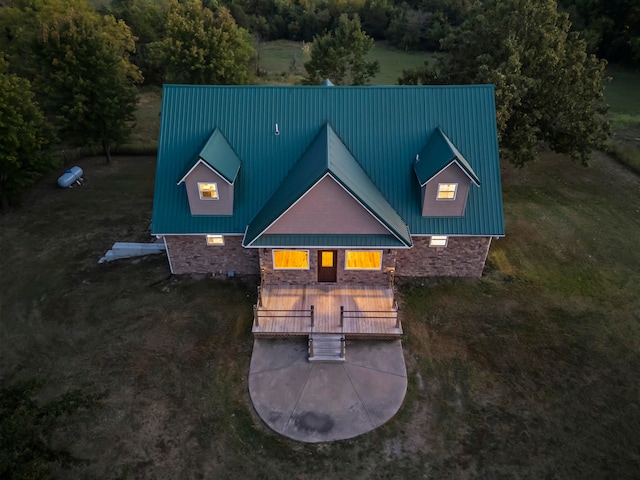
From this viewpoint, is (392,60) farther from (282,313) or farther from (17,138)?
(282,313)

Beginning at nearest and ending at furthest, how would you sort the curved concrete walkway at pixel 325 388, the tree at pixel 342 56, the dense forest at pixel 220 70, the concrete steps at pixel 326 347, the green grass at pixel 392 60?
the curved concrete walkway at pixel 325 388, the concrete steps at pixel 326 347, the dense forest at pixel 220 70, the tree at pixel 342 56, the green grass at pixel 392 60

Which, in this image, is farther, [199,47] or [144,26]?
[144,26]

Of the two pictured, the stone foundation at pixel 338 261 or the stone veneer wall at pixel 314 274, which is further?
the stone foundation at pixel 338 261

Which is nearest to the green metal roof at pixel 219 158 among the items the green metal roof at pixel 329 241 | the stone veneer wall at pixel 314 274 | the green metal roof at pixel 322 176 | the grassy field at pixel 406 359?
the green metal roof at pixel 322 176

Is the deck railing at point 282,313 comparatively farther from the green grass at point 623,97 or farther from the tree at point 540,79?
the green grass at point 623,97

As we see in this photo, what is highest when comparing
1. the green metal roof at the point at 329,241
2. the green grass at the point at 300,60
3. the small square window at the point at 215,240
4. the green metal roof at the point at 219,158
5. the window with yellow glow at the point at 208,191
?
the green metal roof at the point at 219,158

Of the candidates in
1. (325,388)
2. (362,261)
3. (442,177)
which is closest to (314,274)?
(362,261)

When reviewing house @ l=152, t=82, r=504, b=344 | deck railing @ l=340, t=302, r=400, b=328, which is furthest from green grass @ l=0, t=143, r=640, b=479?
house @ l=152, t=82, r=504, b=344

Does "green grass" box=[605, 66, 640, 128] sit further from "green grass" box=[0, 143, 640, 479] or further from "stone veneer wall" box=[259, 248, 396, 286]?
"stone veneer wall" box=[259, 248, 396, 286]
